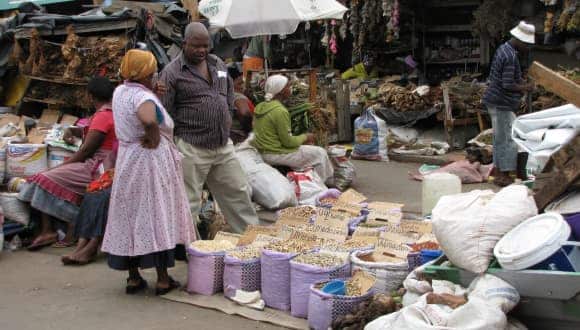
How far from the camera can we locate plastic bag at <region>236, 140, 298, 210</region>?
25.1ft

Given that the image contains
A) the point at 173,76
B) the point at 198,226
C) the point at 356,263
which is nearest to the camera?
the point at 356,263

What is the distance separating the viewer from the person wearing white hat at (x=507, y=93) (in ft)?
26.6

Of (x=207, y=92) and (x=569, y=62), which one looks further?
(x=569, y=62)

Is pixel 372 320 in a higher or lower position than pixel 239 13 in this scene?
lower

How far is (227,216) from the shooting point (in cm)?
657

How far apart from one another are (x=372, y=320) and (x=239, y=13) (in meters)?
5.08

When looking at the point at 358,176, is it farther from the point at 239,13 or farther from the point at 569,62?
the point at 569,62

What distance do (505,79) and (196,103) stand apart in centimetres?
384

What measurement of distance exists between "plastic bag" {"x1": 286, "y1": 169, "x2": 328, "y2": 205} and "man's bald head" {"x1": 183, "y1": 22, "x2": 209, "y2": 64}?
7.82 ft

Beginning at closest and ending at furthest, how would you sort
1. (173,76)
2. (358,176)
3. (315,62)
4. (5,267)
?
(173,76)
(5,267)
(358,176)
(315,62)

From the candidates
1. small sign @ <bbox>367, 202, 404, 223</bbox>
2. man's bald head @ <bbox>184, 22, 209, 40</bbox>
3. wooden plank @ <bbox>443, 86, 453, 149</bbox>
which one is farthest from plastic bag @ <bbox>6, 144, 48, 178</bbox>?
Result: wooden plank @ <bbox>443, 86, 453, 149</bbox>

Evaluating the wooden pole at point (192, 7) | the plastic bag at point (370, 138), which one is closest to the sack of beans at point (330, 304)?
the plastic bag at point (370, 138)

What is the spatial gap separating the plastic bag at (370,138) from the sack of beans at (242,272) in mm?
5813

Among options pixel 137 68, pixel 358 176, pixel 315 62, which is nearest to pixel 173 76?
pixel 137 68
